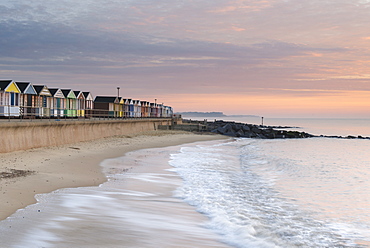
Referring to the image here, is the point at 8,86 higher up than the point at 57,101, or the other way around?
the point at 8,86

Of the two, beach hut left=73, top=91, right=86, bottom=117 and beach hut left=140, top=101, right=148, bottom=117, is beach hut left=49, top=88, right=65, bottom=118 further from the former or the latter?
beach hut left=140, top=101, right=148, bottom=117

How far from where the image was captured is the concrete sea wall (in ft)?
63.5

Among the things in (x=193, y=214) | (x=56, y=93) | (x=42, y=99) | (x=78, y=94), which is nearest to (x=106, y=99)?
(x=78, y=94)

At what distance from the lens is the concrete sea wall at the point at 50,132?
19.4 meters

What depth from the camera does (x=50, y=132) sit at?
24.2 meters

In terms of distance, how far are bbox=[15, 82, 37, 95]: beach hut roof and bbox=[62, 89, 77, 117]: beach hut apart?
740cm

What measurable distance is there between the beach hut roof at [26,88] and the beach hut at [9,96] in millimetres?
908

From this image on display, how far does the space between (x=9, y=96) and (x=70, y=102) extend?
13.6m

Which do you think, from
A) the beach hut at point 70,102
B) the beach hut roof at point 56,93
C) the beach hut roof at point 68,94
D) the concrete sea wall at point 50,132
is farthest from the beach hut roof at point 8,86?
the beach hut roof at point 68,94

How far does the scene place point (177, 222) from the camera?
8.91m

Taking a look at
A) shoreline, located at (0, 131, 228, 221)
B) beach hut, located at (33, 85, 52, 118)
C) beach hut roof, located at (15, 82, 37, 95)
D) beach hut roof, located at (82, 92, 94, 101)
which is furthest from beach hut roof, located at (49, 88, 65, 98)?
shoreline, located at (0, 131, 228, 221)

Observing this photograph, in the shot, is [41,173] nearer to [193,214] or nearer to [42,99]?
[193,214]

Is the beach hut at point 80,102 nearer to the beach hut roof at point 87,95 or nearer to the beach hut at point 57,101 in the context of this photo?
the beach hut roof at point 87,95

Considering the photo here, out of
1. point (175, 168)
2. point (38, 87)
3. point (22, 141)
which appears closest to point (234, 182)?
point (175, 168)
